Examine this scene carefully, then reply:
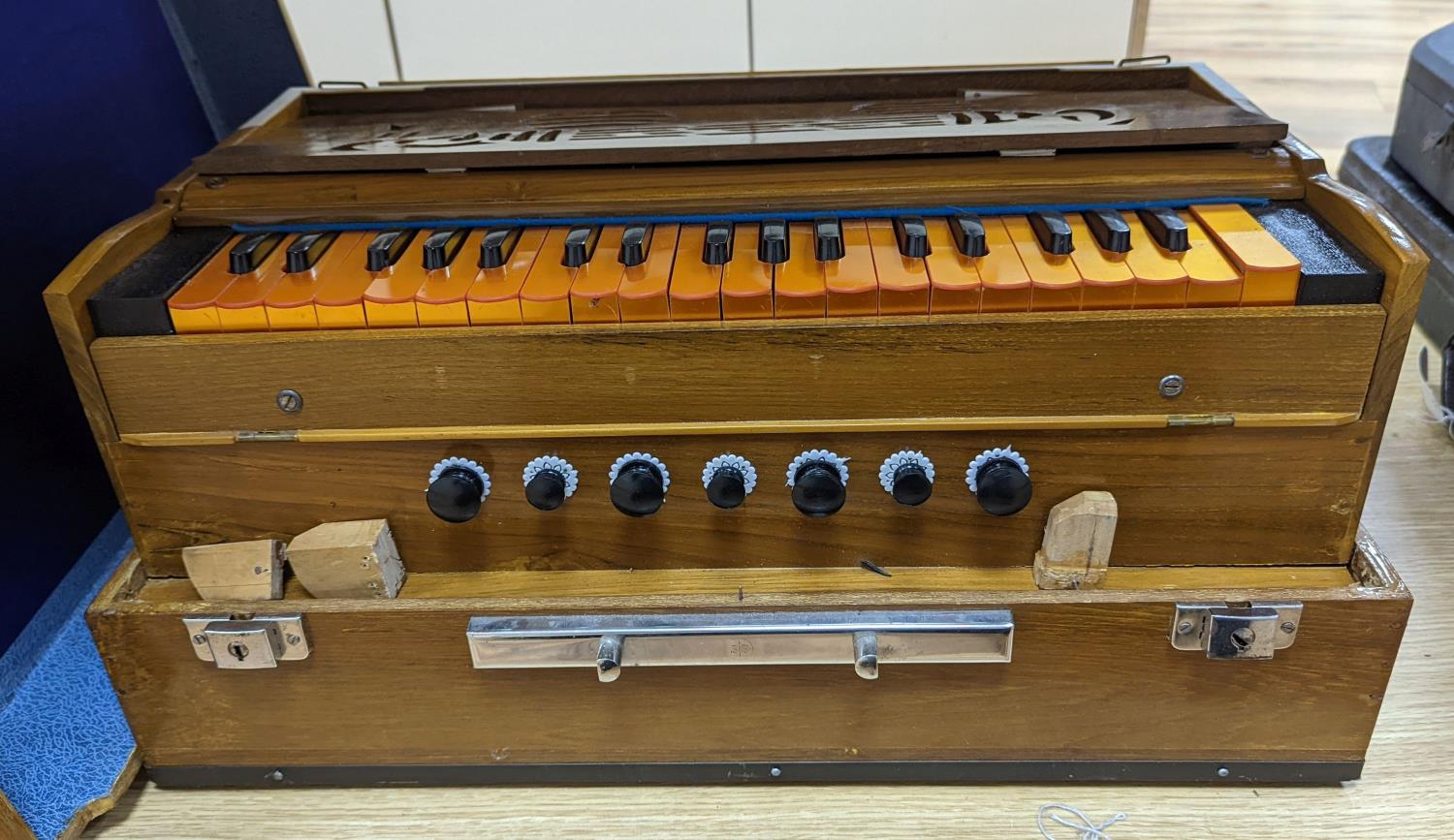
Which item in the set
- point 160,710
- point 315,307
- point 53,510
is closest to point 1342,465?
point 315,307

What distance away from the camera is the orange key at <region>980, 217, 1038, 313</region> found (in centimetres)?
92

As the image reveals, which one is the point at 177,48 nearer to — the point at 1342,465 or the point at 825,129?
the point at 825,129

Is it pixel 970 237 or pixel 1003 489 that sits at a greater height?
pixel 970 237

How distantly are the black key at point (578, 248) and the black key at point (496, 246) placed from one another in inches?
2.1

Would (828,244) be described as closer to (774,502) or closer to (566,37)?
(774,502)

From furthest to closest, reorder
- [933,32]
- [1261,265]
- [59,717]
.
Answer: [933,32] → [59,717] → [1261,265]

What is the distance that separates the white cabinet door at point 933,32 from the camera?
134cm

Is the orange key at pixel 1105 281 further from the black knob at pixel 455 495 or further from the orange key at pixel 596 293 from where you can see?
the black knob at pixel 455 495

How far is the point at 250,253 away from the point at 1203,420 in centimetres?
87

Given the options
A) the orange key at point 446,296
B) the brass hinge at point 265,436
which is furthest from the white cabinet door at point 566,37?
the brass hinge at point 265,436

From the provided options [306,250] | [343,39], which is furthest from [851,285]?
[343,39]

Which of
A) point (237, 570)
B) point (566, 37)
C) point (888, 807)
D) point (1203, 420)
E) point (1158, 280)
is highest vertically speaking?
point (566, 37)

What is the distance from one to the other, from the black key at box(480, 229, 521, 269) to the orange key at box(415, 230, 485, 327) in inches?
0.5

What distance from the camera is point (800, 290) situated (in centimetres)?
92
